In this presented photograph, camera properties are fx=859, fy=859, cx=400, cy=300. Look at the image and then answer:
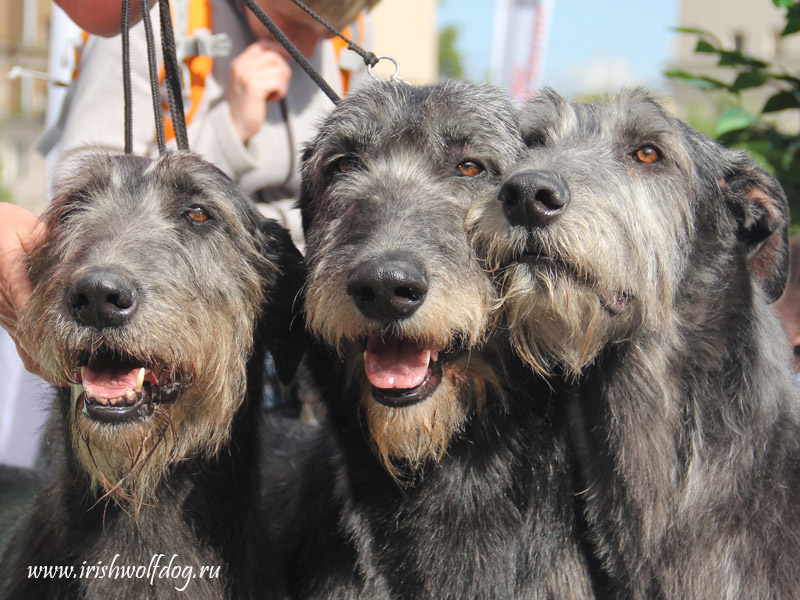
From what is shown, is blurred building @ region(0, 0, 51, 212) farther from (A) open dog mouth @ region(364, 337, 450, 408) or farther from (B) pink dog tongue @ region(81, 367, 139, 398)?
(A) open dog mouth @ region(364, 337, 450, 408)

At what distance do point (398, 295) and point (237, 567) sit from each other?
130cm

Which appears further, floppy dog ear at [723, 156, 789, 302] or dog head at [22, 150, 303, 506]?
floppy dog ear at [723, 156, 789, 302]

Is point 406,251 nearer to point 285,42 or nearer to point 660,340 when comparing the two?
point 660,340

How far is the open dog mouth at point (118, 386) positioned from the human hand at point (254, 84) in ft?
5.75

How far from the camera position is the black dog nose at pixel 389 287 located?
271cm

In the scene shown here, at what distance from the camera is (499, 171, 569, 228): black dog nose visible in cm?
277

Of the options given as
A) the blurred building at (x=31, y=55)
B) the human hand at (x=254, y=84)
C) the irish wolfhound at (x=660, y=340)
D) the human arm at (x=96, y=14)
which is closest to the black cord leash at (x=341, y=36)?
the human hand at (x=254, y=84)

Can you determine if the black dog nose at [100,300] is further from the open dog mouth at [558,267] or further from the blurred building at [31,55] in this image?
the blurred building at [31,55]

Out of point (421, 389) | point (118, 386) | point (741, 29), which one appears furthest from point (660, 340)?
point (741, 29)

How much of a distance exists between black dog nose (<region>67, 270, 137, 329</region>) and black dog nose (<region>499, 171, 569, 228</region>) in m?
1.36

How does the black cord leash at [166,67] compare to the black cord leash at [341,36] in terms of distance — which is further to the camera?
the black cord leash at [341,36]

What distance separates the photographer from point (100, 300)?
2.91 metres

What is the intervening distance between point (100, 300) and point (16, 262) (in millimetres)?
717

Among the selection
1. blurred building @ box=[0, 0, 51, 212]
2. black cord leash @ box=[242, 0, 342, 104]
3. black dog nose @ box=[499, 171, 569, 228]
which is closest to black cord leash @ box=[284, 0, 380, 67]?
black cord leash @ box=[242, 0, 342, 104]
